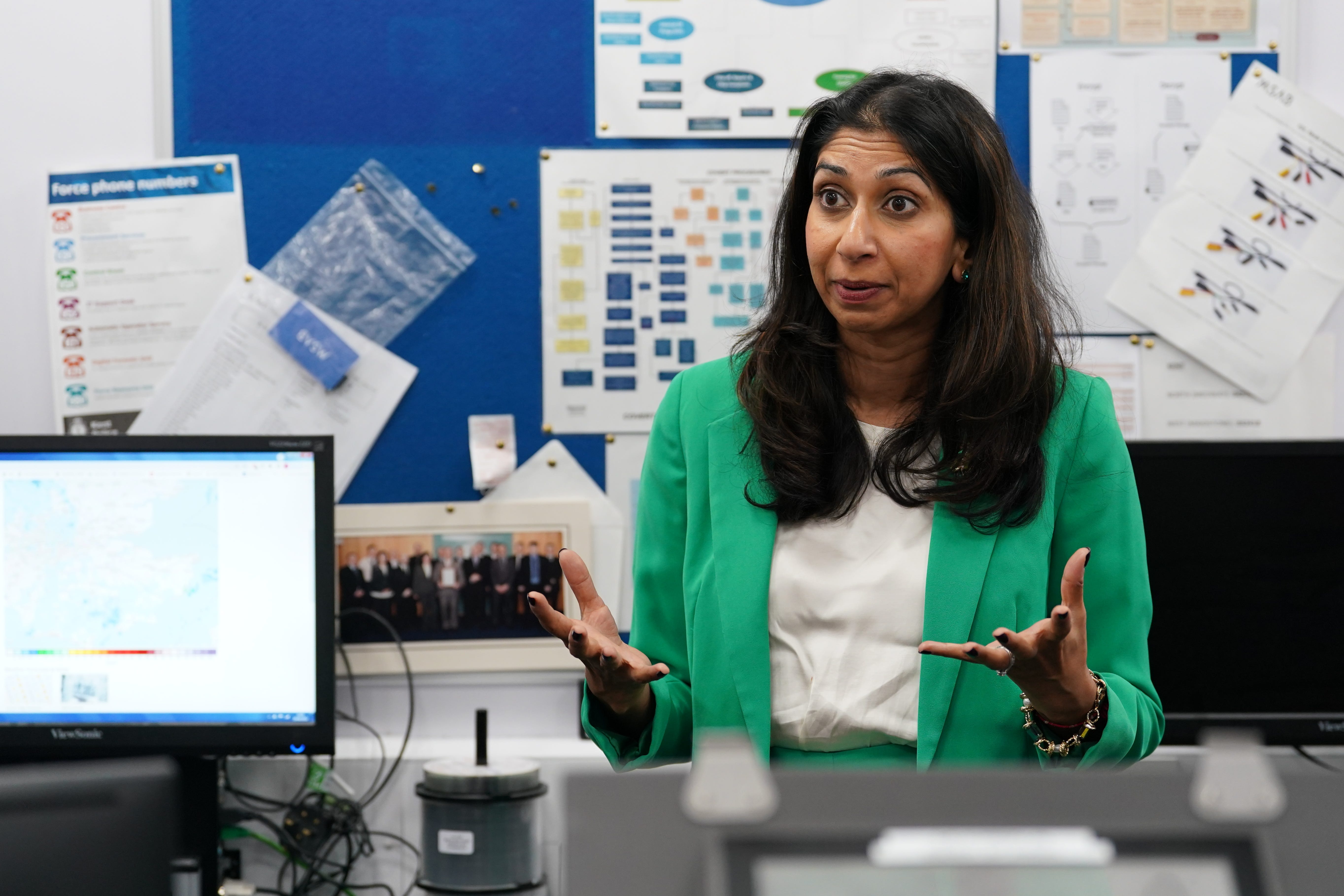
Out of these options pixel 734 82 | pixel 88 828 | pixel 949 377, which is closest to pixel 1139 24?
pixel 734 82

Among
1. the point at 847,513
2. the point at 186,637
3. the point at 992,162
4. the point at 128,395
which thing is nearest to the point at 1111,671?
the point at 847,513

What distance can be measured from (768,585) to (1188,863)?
Answer: 2.56 ft

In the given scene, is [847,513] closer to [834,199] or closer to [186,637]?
[834,199]

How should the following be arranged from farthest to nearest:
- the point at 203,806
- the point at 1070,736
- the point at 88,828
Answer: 1. the point at 203,806
2. the point at 1070,736
3. the point at 88,828

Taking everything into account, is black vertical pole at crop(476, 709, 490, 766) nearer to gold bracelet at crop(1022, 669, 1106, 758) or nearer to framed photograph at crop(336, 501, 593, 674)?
framed photograph at crop(336, 501, 593, 674)

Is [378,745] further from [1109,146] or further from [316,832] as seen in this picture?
[1109,146]

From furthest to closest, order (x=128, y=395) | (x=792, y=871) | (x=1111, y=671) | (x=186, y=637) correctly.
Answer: (x=128, y=395) → (x=186, y=637) → (x=1111, y=671) → (x=792, y=871)

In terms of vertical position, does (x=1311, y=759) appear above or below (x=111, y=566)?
below

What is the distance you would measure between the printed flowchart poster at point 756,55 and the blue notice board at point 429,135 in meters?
0.04

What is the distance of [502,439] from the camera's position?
1.86m

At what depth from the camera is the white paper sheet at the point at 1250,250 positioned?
1901mm

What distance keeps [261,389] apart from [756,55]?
96cm

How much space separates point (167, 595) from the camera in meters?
1.60

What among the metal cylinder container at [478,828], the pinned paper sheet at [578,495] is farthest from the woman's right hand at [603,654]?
the pinned paper sheet at [578,495]
